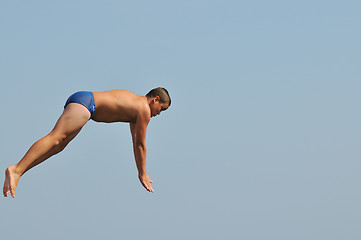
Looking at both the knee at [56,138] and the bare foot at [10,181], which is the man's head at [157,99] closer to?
the knee at [56,138]

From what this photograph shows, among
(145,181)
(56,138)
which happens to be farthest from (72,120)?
(145,181)

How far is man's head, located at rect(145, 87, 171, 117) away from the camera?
33.7 feet

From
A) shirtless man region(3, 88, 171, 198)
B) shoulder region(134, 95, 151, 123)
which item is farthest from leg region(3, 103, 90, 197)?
shoulder region(134, 95, 151, 123)

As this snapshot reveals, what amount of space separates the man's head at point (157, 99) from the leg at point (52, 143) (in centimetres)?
106

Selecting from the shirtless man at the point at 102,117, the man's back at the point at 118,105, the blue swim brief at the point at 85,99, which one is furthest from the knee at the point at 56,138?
the man's back at the point at 118,105

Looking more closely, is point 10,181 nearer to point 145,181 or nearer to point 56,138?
point 56,138

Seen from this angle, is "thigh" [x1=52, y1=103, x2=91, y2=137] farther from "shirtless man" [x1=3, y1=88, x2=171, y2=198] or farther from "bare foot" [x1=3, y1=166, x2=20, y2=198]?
"bare foot" [x1=3, y1=166, x2=20, y2=198]

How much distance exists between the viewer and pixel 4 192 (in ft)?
30.7

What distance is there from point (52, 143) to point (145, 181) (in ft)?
6.26

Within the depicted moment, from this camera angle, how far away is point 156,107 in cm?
1029

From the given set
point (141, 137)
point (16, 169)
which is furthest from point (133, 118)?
point (16, 169)

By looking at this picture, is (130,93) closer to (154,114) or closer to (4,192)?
(154,114)

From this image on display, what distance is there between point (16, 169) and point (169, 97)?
8.96 feet

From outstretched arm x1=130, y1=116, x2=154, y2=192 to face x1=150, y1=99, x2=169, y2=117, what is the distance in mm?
155
